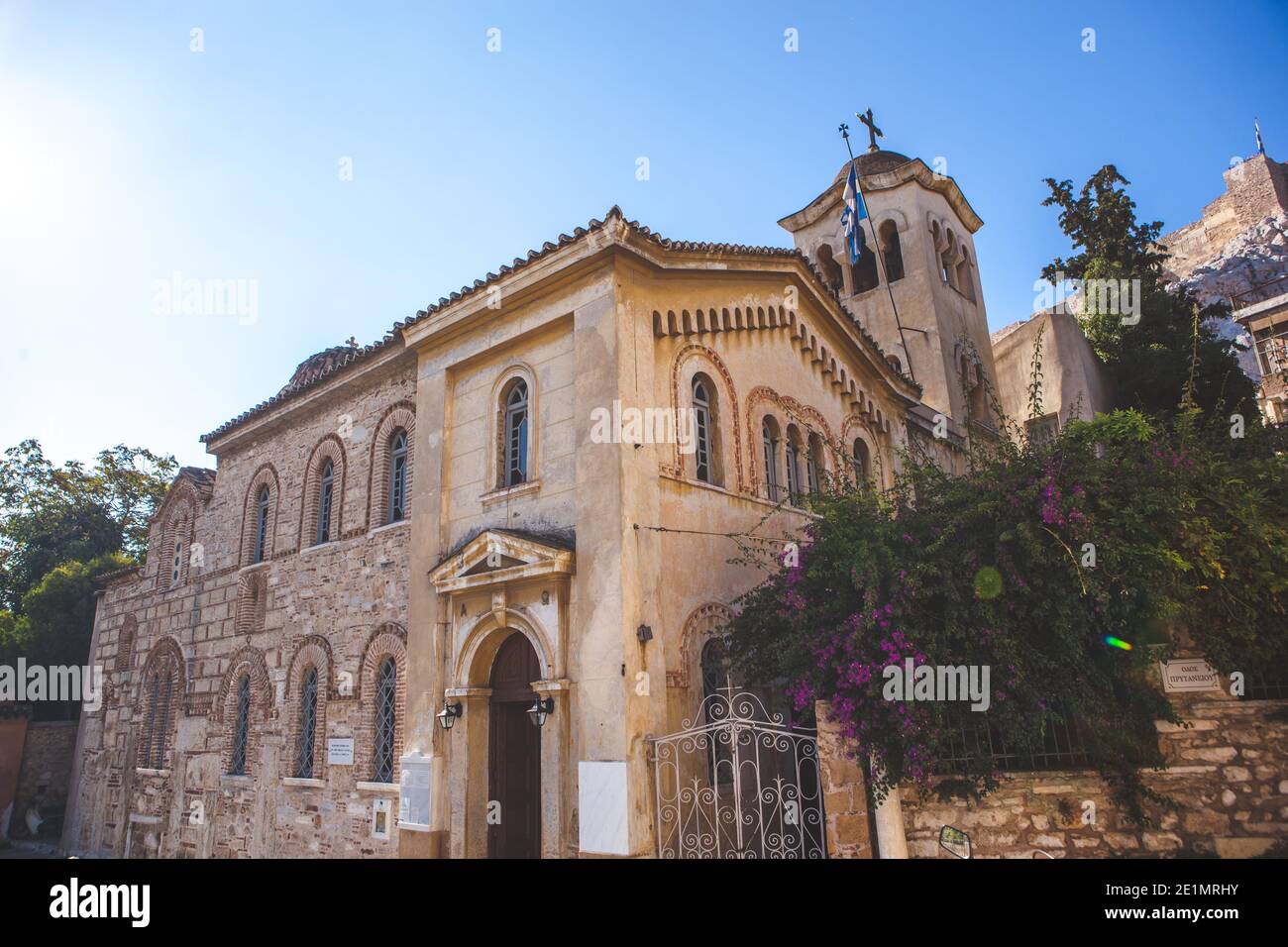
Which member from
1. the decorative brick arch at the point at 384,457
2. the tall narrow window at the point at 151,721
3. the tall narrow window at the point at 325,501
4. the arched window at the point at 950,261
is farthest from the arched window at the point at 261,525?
the arched window at the point at 950,261

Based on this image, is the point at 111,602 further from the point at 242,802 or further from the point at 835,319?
the point at 835,319

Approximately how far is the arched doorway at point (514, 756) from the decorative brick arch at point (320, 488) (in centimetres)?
484

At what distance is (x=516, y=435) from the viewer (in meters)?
10.7

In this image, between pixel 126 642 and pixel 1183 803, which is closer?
pixel 1183 803

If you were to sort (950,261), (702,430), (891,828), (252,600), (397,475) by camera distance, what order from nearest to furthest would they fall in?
(891,828)
(702,430)
(397,475)
(252,600)
(950,261)

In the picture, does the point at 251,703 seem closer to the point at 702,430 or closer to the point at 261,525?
the point at 261,525

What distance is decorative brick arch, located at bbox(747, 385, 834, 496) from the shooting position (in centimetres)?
1101

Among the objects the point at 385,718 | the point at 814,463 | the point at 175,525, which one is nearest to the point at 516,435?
the point at 385,718

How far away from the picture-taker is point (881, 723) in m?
7.12

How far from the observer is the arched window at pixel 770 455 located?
37.3 ft

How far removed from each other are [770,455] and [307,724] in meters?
8.84

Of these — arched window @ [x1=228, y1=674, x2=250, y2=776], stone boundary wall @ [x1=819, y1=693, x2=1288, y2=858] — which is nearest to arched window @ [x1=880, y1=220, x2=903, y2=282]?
stone boundary wall @ [x1=819, y1=693, x2=1288, y2=858]
